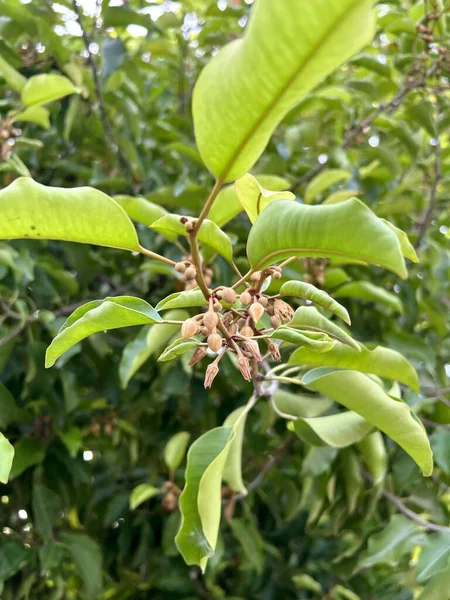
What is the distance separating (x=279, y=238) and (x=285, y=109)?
0.16 m

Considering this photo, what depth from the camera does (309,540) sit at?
223cm

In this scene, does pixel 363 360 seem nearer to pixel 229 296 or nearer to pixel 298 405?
pixel 229 296

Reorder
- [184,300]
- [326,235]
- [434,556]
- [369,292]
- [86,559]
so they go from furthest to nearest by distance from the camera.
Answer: [86,559] < [369,292] < [434,556] < [184,300] < [326,235]

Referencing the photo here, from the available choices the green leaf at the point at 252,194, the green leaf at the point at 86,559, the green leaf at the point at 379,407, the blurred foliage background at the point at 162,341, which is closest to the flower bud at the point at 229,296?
the green leaf at the point at 252,194

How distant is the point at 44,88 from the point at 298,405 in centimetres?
90

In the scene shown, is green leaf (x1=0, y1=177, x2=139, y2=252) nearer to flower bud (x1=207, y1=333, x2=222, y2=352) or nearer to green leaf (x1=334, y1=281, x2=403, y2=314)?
flower bud (x1=207, y1=333, x2=222, y2=352)

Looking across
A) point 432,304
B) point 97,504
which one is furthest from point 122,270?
point 432,304

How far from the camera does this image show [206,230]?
85 centimetres

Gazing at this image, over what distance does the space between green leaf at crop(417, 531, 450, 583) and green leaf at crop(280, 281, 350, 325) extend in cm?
64

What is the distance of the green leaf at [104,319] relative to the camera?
73cm

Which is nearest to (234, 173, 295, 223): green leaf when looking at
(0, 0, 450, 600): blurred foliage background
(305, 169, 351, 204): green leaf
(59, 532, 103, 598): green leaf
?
(0, 0, 450, 600): blurred foliage background

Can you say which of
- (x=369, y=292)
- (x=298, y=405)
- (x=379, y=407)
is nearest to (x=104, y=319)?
(x=379, y=407)

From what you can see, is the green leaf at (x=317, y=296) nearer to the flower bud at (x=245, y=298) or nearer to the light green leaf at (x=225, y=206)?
the flower bud at (x=245, y=298)

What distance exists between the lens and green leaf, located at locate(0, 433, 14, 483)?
2.36 ft
